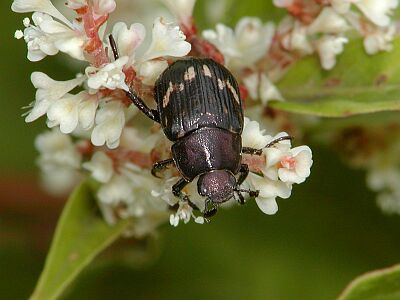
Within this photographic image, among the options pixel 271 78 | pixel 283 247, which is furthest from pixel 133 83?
pixel 283 247

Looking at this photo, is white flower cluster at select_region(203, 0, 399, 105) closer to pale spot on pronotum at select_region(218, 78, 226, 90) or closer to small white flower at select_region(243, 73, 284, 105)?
small white flower at select_region(243, 73, 284, 105)

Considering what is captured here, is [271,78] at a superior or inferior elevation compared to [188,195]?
superior

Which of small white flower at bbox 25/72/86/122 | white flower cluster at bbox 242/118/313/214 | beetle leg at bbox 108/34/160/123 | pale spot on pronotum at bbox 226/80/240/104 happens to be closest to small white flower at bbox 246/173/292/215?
white flower cluster at bbox 242/118/313/214

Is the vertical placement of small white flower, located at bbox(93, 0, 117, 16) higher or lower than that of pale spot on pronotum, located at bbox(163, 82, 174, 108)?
higher

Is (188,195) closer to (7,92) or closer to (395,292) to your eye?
(395,292)

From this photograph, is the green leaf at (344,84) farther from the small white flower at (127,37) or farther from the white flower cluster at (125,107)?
the small white flower at (127,37)

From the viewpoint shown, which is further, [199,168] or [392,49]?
[392,49]

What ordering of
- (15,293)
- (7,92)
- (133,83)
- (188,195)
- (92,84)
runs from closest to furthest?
(92,84) → (133,83) → (188,195) → (15,293) → (7,92)

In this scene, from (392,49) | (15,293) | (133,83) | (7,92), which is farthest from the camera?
(7,92)

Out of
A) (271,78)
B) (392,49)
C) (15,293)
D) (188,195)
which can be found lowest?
(15,293)
